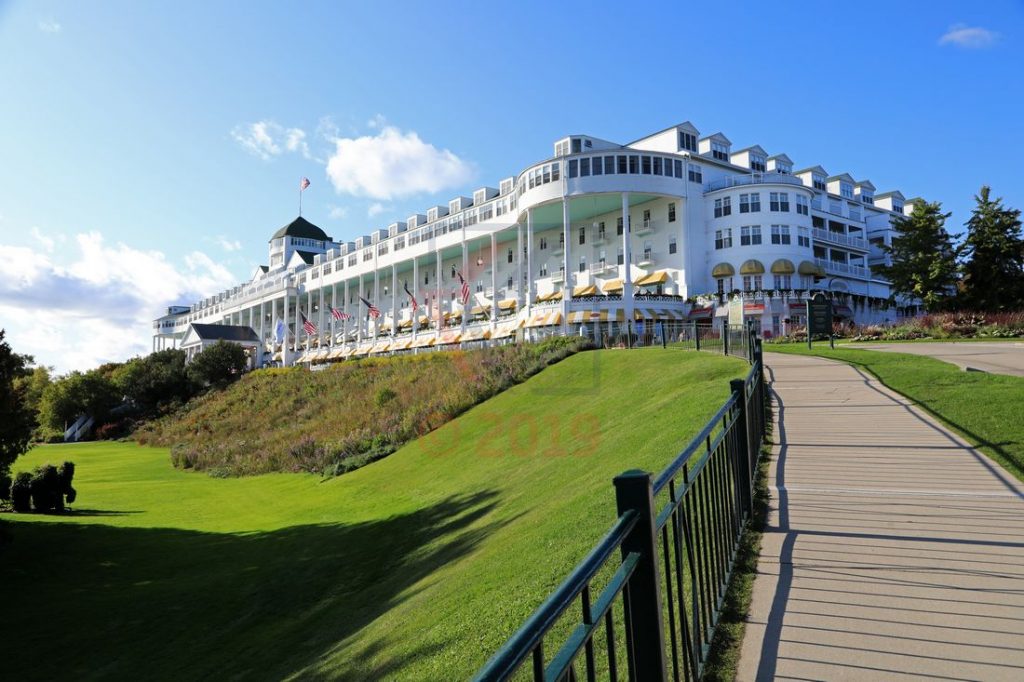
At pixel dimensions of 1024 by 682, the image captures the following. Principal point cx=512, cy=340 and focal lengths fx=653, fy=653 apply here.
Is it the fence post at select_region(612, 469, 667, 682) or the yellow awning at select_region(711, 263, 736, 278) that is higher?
the yellow awning at select_region(711, 263, 736, 278)

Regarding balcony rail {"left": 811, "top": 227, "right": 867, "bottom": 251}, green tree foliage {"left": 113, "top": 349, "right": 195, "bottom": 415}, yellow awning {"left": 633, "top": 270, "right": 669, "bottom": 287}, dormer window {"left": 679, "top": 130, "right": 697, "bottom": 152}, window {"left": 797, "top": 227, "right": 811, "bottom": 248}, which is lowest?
green tree foliage {"left": 113, "top": 349, "right": 195, "bottom": 415}

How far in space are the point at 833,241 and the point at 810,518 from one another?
199ft

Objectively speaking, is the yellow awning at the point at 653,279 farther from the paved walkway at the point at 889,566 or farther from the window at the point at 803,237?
the paved walkway at the point at 889,566

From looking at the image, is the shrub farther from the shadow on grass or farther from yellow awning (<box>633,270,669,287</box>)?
yellow awning (<box>633,270,669,287</box>)

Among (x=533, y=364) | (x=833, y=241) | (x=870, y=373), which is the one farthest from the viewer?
(x=833, y=241)

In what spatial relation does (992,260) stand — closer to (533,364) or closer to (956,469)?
(533,364)

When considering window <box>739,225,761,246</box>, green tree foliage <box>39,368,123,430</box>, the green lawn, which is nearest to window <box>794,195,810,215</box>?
window <box>739,225,761,246</box>

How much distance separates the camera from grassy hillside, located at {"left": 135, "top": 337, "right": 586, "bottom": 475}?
26.5 meters

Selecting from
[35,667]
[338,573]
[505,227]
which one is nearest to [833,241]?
[505,227]

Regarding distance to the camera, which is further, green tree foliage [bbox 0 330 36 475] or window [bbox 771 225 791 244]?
window [bbox 771 225 791 244]

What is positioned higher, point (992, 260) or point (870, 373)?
point (992, 260)

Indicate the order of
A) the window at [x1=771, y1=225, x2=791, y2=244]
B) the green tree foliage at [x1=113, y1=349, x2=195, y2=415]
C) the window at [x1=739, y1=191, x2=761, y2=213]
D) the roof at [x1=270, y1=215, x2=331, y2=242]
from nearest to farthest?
the window at [x1=771, y1=225, x2=791, y2=244] → the window at [x1=739, y1=191, x2=761, y2=213] → the green tree foliage at [x1=113, y1=349, x2=195, y2=415] → the roof at [x1=270, y1=215, x2=331, y2=242]

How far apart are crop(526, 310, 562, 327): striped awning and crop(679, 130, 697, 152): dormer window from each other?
1963 cm

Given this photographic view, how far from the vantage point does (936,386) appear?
13789 mm
